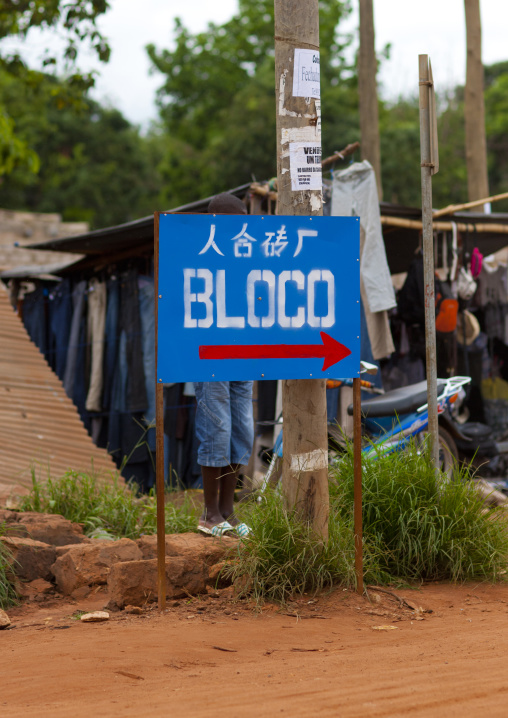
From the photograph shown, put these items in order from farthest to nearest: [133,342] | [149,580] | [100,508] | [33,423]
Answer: [133,342] < [33,423] < [100,508] < [149,580]

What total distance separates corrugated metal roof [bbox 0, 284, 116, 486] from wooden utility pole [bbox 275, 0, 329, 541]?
2474 millimetres

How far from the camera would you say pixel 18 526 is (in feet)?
15.1

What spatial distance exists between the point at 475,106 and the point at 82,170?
23.4 metres

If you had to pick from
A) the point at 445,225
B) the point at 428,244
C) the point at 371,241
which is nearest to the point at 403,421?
the point at 371,241

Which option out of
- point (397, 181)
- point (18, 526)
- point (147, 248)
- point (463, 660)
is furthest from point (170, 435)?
point (397, 181)

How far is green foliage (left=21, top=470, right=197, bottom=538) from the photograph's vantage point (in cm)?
510

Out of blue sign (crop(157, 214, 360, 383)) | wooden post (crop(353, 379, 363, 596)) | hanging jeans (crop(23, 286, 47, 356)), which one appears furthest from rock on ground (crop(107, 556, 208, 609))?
hanging jeans (crop(23, 286, 47, 356))

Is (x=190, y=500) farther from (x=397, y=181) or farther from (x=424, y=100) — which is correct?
(x=397, y=181)

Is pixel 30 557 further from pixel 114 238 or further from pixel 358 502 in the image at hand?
pixel 114 238

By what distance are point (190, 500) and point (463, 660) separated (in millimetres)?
2791

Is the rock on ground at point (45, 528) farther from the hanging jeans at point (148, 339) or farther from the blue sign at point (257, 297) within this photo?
the hanging jeans at point (148, 339)

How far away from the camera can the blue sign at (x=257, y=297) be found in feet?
12.0

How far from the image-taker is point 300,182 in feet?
13.2

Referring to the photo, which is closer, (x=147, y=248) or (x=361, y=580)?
(x=361, y=580)
